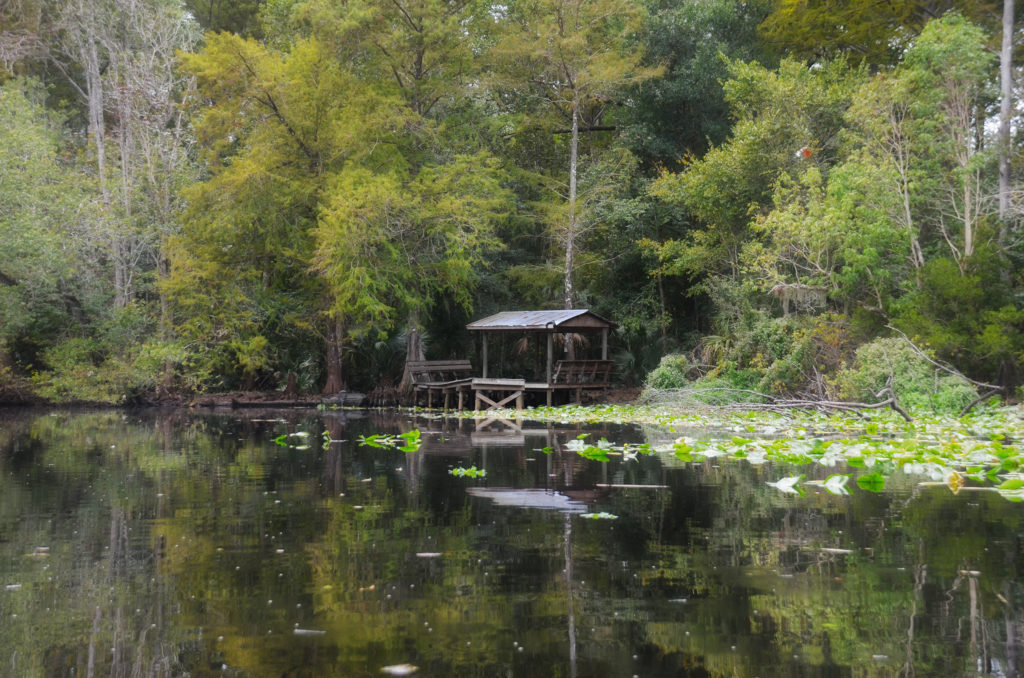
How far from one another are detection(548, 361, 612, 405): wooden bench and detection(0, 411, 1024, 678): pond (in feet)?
44.0

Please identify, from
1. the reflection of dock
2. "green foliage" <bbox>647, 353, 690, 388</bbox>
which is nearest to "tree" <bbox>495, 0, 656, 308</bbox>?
"green foliage" <bbox>647, 353, 690, 388</bbox>

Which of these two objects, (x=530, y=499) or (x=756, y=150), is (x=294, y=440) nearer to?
(x=530, y=499)

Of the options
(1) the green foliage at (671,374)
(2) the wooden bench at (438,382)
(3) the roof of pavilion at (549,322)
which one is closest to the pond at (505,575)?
(1) the green foliage at (671,374)

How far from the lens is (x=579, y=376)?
930 inches

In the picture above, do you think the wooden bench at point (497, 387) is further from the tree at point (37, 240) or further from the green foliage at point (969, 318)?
the tree at point (37, 240)

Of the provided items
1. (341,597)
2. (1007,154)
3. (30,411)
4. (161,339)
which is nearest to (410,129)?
(161,339)

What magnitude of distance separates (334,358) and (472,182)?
23.0 feet

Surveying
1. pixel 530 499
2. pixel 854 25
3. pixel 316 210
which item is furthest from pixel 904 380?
pixel 316 210

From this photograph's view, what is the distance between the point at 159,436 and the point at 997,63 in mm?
22792

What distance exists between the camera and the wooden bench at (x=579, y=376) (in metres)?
23.1

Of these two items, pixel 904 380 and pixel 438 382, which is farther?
pixel 438 382

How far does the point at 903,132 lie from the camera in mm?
19562

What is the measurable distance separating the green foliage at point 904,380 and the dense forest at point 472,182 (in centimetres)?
252

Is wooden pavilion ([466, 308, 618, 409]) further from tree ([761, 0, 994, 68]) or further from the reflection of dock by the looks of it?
the reflection of dock
